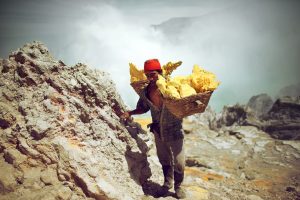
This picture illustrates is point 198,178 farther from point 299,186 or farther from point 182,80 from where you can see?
point 182,80

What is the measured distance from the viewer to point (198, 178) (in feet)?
23.4

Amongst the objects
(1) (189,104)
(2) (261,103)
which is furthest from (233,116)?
(2) (261,103)

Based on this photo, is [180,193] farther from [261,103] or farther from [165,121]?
[261,103]

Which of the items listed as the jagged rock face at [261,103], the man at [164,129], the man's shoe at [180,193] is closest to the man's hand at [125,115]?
the man at [164,129]

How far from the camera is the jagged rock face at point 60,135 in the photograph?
363 cm

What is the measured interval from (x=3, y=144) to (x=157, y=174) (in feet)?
10.9

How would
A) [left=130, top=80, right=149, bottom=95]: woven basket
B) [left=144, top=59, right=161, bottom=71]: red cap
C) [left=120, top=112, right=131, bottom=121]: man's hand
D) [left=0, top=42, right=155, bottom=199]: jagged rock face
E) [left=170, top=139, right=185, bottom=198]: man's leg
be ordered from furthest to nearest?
[left=120, top=112, right=131, bottom=121]: man's hand
[left=170, top=139, right=185, bottom=198]: man's leg
[left=130, top=80, right=149, bottom=95]: woven basket
[left=144, top=59, right=161, bottom=71]: red cap
[left=0, top=42, right=155, bottom=199]: jagged rock face

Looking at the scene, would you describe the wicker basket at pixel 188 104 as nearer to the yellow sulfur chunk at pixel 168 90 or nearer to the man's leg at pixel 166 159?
the yellow sulfur chunk at pixel 168 90

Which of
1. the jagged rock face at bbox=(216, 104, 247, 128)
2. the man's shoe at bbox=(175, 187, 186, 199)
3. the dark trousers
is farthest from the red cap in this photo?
the jagged rock face at bbox=(216, 104, 247, 128)

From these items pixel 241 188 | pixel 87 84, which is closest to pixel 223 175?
pixel 241 188

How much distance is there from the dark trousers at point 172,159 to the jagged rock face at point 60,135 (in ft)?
1.58

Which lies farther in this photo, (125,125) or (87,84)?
(125,125)

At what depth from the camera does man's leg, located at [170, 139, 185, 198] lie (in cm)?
515

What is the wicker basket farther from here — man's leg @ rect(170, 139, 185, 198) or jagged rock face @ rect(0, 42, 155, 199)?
jagged rock face @ rect(0, 42, 155, 199)
